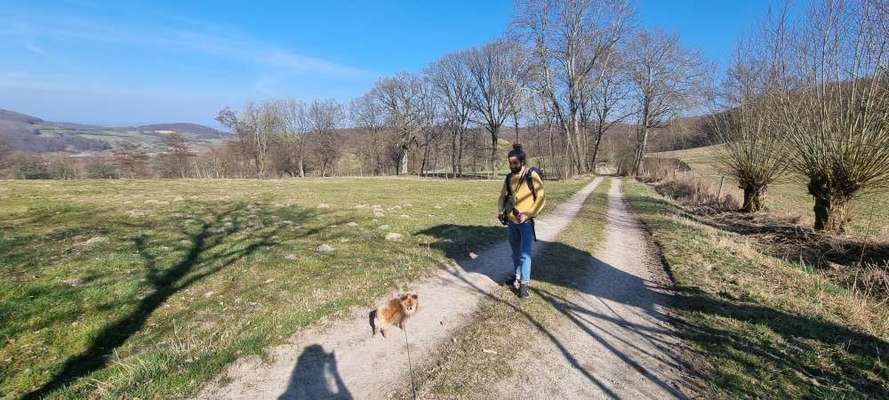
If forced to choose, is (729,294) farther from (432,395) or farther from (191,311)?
(191,311)

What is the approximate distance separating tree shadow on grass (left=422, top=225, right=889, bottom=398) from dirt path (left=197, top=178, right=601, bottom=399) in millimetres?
1114

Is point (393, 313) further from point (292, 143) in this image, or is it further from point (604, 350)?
point (292, 143)

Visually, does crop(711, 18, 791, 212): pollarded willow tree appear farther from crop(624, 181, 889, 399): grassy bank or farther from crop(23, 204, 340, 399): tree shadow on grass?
crop(23, 204, 340, 399): tree shadow on grass

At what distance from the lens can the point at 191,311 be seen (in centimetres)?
A: 550

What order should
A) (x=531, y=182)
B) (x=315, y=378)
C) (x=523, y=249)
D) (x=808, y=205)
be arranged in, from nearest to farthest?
1. (x=315, y=378)
2. (x=531, y=182)
3. (x=523, y=249)
4. (x=808, y=205)

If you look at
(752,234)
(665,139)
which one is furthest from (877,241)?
(665,139)

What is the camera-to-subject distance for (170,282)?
6.78 m

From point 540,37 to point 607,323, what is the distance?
35478 millimetres

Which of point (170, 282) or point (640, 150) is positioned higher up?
point (640, 150)

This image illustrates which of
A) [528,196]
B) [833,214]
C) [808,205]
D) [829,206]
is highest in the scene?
[528,196]

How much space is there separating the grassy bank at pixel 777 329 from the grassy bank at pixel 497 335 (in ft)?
6.33

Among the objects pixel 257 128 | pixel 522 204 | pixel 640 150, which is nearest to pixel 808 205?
pixel 522 204

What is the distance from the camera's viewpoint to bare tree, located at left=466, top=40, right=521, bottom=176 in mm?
46281

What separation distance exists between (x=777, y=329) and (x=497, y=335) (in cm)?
398
